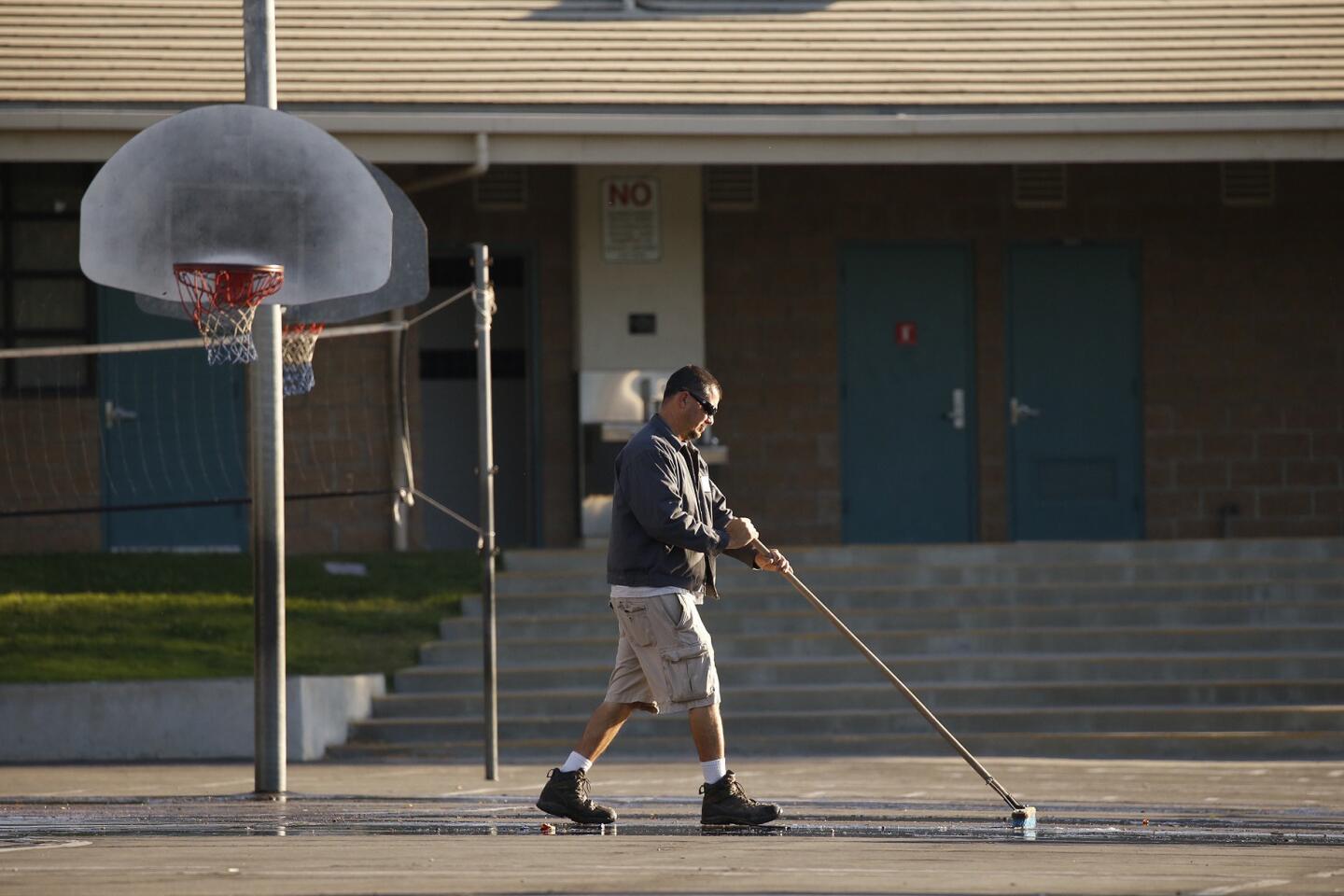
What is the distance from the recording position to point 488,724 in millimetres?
10734

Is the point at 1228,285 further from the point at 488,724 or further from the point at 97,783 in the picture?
the point at 97,783

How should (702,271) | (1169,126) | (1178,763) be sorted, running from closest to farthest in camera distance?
(1178,763), (1169,126), (702,271)

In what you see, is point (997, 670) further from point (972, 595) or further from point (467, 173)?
point (467, 173)

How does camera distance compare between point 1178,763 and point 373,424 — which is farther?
point 373,424

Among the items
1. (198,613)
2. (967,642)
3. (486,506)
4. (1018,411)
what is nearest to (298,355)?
(486,506)

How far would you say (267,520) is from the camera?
384 inches

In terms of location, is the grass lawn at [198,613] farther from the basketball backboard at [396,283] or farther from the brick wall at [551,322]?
the basketball backboard at [396,283]

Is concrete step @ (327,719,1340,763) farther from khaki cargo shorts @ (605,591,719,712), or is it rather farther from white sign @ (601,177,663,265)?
white sign @ (601,177,663,265)

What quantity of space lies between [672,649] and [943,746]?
194 inches

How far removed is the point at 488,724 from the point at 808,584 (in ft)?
14.1

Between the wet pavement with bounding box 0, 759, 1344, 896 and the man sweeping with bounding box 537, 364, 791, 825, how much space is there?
17 centimetres

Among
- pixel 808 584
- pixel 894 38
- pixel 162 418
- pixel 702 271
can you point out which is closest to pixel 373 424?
pixel 162 418

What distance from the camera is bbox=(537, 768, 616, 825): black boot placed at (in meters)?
8.16

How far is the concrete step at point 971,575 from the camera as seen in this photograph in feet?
47.8
